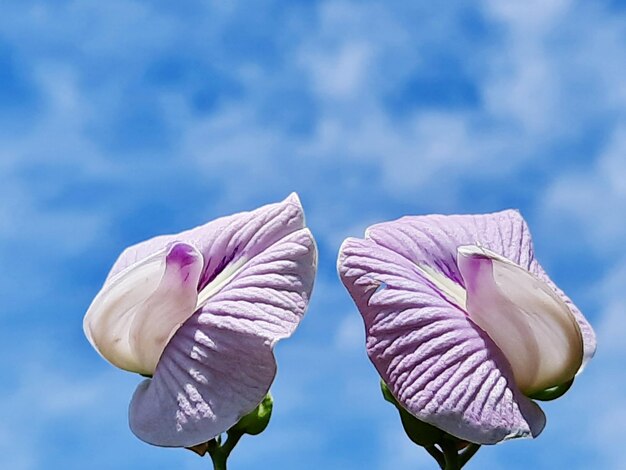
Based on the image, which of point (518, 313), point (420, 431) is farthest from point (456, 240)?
point (420, 431)

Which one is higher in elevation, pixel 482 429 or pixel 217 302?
pixel 217 302

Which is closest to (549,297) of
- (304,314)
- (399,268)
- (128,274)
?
(399,268)

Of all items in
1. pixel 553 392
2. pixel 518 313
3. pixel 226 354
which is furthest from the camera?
pixel 553 392

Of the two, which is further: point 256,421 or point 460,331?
point 256,421

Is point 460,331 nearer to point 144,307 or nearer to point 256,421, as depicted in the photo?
point 256,421

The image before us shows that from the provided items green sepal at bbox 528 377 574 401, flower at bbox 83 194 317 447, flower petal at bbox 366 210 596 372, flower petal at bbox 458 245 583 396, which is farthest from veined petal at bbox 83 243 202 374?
green sepal at bbox 528 377 574 401

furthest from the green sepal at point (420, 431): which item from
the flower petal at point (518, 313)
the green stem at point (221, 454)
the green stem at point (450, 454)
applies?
the green stem at point (221, 454)

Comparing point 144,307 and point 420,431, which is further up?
point 144,307

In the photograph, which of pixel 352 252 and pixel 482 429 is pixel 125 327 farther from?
pixel 482 429
